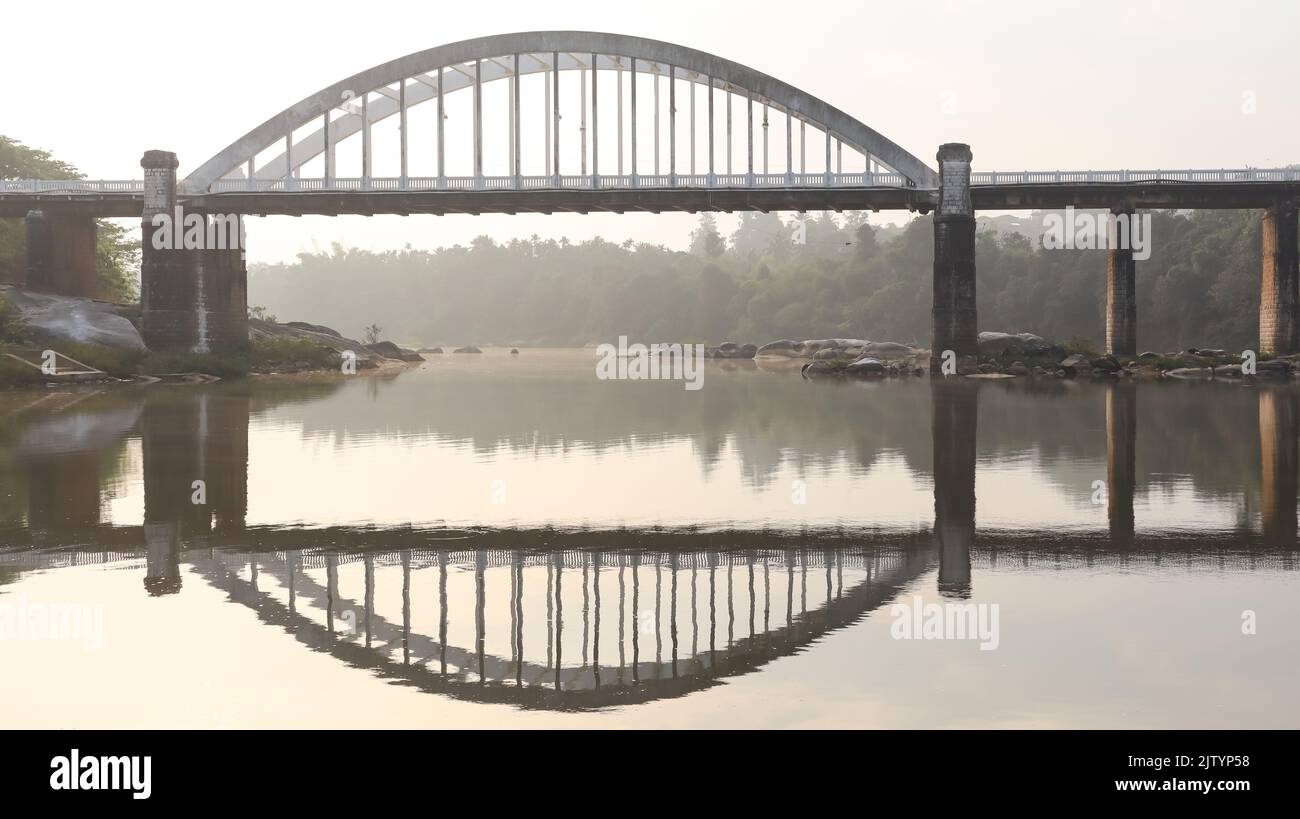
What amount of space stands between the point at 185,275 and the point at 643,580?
62428 millimetres

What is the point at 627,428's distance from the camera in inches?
1235

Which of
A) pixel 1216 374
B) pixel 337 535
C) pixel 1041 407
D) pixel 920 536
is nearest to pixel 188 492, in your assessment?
pixel 337 535

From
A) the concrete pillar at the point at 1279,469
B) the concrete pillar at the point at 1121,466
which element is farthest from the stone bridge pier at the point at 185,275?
the concrete pillar at the point at 1279,469

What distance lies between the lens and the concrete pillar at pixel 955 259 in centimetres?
6744

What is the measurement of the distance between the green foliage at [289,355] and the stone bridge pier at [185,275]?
116 centimetres

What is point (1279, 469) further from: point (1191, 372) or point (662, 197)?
point (662, 197)

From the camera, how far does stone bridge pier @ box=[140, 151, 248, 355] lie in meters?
68.5

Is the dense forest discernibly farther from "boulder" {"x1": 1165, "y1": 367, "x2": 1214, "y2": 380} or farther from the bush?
the bush

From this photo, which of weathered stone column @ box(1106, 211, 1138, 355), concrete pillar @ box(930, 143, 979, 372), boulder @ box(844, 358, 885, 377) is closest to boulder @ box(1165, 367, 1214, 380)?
weathered stone column @ box(1106, 211, 1138, 355)

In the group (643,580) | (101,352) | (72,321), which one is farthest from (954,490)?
(72,321)

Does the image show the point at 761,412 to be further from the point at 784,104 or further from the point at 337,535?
the point at 784,104

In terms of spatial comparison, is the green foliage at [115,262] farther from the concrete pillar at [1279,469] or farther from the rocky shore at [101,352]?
the concrete pillar at [1279,469]

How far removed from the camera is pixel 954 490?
19.0 meters

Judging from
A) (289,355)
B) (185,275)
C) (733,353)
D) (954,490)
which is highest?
(185,275)
